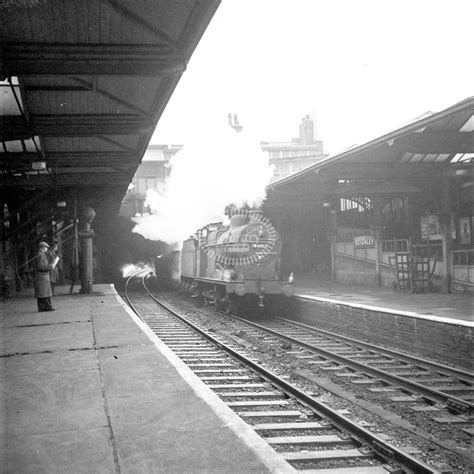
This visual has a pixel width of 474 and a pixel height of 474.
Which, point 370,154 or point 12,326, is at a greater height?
point 370,154

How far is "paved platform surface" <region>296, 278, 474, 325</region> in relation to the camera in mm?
10102

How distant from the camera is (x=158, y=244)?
3031cm

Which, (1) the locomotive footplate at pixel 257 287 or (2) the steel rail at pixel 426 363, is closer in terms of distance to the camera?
(2) the steel rail at pixel 426 363

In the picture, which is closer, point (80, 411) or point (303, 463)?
point (80, 411)

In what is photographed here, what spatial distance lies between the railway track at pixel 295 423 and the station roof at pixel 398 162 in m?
5.61

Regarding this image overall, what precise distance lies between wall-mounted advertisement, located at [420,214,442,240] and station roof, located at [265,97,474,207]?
0.99m

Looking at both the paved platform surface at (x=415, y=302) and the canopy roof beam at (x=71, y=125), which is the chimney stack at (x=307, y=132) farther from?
the canopy roof beam at (x=71, y=125)

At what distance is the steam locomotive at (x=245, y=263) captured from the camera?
1422 centimetres

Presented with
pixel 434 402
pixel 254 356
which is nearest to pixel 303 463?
pixel 434 402

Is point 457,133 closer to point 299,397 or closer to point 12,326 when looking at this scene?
point 299,397

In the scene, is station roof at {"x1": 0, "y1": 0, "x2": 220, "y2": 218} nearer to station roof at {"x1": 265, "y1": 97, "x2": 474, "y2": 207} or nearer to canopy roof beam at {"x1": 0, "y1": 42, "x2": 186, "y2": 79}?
canopy roof beam at {"x1": 0, "y1": 42, "x2": 186, "y2": 79}

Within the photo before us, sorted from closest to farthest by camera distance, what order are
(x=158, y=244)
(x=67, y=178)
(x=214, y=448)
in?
(x=214, y=448), (x=67, y=178), (x=158, y=244)

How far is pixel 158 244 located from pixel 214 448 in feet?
89.7

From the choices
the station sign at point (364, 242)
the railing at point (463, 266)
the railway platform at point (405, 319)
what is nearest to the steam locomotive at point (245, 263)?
the railway platform at point (405, 319)
